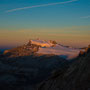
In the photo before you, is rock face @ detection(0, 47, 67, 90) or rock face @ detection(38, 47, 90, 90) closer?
rock face @ detection(38, 47, 90, 90)

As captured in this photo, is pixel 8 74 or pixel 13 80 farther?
pixel 8 74

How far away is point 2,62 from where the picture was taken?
A: 639 feet

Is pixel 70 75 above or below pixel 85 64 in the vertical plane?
below

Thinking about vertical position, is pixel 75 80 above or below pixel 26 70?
above

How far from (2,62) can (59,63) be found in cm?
6304

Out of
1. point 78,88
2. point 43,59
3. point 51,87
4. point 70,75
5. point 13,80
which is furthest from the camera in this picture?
point 43,59

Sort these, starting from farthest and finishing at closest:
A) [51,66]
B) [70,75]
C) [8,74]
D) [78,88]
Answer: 1. [51,66]
2. [8,74]
3. [70,75]
4. [78,88]

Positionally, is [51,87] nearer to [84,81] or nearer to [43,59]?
[84,81]

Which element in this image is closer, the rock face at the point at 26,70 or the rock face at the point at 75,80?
the rock face at the point at 75,80

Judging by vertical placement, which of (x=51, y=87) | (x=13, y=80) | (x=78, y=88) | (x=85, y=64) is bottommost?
(x=13, y=80)

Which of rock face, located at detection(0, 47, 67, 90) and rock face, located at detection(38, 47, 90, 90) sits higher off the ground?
rock face, located at detection(38, 47, 90, 90)

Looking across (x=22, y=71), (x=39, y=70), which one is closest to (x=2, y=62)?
(x=22, y=71)

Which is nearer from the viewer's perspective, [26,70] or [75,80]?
[75,80]

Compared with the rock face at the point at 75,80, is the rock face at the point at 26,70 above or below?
below
